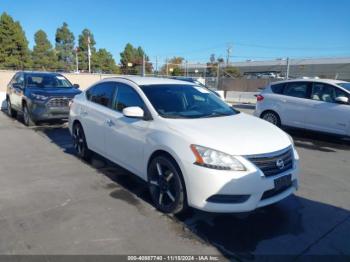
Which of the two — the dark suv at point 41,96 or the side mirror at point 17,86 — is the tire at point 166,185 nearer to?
the dark suv at point 41,96

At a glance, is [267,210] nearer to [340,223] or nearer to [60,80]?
[340,223]

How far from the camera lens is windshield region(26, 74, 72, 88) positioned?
1066 centimetres

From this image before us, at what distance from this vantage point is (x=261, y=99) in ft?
33.1

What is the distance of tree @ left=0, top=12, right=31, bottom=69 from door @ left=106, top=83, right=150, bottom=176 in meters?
43.4

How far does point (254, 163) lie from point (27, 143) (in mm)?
6198

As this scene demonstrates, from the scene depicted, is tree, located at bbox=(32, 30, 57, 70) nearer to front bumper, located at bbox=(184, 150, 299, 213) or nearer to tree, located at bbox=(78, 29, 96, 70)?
tree, located at bbox=(78, 29, 96, 70)

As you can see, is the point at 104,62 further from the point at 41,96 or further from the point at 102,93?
the point at 102,93

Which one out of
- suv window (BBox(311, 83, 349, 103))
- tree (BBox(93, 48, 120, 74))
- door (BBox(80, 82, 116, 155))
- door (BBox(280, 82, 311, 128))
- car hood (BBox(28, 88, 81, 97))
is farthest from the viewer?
tree (BBox(93, 48, 120, 74))

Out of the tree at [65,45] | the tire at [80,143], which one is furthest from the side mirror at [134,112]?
the tree at [65,45]

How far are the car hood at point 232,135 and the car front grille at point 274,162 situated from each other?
0.20 feet

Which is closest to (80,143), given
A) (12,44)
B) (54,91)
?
(54,91)

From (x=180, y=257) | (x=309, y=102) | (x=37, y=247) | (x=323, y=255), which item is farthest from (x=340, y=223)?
(x=309, y=102)

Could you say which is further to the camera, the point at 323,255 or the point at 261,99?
the point at 261,99

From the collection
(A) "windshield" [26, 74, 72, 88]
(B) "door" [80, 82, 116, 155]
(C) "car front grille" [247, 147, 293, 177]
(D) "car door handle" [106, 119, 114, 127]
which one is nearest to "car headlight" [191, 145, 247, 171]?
(C) "car front grille" [247, 147, 293, 177]
